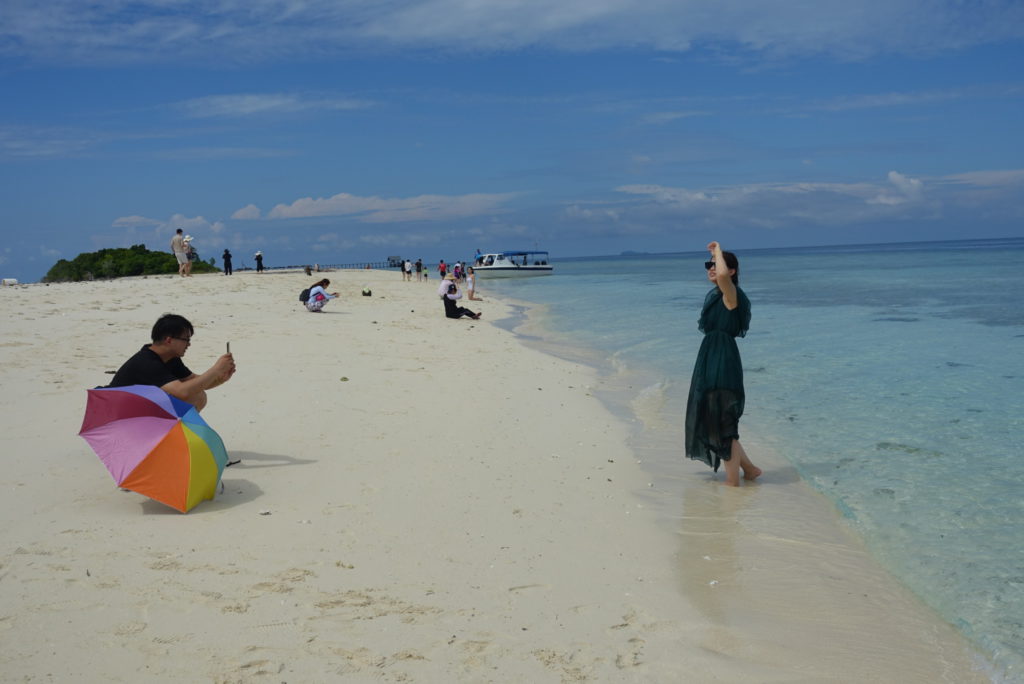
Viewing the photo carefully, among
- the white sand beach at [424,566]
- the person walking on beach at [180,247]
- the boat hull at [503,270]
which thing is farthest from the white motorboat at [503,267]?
the white sand beach at [424,566]

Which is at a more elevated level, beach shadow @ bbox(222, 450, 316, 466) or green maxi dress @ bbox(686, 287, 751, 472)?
green maxi dress @ bbox(686, 287, 751, 472)

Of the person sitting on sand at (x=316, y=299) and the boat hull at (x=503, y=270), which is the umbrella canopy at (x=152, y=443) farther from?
the boat hull at (x=503, y=270)

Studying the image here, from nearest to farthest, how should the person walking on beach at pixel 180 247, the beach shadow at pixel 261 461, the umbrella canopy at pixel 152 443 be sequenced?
the umbrella canopy at pixel 152 443 → the beach shadow at pixel 261 461 → the person walking on beach at pixel 180 247

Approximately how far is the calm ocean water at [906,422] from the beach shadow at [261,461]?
3597mm

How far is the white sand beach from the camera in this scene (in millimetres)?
3615

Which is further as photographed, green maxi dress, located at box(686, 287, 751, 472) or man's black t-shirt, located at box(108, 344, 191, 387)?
green maxi dress, located at box(686, 287, 751, 472)

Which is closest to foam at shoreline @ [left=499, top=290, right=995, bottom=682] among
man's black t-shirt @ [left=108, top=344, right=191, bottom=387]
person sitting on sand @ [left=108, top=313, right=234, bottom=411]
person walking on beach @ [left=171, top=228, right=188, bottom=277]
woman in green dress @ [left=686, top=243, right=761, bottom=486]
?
woman in green dress @ [left=686, top=243, right=761, bottom=486]

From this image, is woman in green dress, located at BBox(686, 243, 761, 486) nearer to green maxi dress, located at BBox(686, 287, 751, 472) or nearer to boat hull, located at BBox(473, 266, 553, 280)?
green maxi dress, located at BBox(686, 287, 751, 472)

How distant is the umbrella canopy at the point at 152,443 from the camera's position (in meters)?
4.91

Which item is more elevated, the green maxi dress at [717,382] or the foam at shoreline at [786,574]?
the green maxi dress at [717,382]

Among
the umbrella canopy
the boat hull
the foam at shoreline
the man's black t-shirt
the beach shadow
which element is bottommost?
the foam at shoreline

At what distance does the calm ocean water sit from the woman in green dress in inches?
36.6

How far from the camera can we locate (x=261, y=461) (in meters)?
6.50

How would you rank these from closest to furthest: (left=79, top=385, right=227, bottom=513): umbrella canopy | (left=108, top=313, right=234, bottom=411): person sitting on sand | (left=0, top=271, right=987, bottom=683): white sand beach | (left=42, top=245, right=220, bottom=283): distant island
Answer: (left=0, top=271, right=987, bottom=683): white sand beach < (left=79, top=385, right=227, bottom=513): umbrella canopy < (left=108, top=313, right=234, bottom=411): person sitting on sand < (left=42, top=245, right=220, bottom=283): distant island
